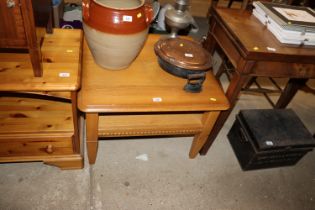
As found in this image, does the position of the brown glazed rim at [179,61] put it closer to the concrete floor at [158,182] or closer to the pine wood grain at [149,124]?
the pine wood grain at [149,124]

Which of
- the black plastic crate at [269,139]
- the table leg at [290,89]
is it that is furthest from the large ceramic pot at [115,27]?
the table leg at [290,89]

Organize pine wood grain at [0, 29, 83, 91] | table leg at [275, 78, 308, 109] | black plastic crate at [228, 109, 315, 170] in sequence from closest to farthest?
1. pine wood grain at [0, 29, 83, 91]
2. black plastic crate at [228, 109, 315, 170]
3. table leg at [275, 78, 308, 109]

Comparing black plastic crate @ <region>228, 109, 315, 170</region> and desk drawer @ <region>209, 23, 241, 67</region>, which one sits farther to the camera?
black plastic crate @ <region>228, 109, 315, 170</region>

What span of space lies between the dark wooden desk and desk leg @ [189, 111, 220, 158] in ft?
0.26

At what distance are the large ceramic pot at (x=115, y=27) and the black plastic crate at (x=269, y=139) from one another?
802mm

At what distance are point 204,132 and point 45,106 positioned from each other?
2.72ft

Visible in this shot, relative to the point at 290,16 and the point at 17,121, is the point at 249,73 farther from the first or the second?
the point at 17,121

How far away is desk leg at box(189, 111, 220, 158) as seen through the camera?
4.16ft

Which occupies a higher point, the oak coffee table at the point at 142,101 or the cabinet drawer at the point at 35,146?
the oak coffee table at the point at 142,101

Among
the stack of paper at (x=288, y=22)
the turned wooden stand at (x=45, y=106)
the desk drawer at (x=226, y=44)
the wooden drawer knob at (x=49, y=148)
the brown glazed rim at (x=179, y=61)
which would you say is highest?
the stack of paper at (x=288, y=22)

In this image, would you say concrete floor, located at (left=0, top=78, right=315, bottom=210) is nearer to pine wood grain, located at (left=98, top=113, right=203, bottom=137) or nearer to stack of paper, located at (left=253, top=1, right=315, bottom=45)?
pine wood grain, located at (left=98, top=113, right=203, bottom=137)

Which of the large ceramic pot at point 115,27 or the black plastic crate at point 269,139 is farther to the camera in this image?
the black plastic crate at point 269,139

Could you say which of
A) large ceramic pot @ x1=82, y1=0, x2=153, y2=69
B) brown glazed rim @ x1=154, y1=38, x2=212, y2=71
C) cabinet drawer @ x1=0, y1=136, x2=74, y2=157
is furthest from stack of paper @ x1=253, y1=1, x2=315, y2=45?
cabinet drawer @ x1=0, y1=136, x2=74, y2=157

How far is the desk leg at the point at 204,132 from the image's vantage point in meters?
1.27
